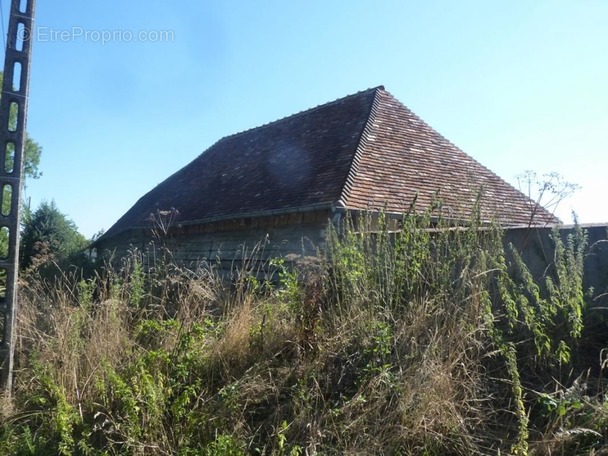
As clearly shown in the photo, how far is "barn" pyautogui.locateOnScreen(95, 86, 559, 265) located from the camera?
9812mm

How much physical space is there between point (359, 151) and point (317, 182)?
50.9 inches

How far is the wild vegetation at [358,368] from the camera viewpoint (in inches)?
121

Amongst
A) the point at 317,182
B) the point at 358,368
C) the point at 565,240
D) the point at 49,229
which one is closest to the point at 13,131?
the point at 358,368

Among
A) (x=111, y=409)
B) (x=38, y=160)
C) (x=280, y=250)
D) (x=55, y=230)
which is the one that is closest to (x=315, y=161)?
(x=280, y=250)

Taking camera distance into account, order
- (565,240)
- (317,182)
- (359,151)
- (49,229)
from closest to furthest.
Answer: (565,240)
(317,182)
(359,151)
(49,229)

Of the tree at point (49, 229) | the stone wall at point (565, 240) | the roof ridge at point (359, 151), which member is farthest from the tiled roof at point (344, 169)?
the tree at point (49, 229)

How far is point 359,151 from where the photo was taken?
10898 millimetres

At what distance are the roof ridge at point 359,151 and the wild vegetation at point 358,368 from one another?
483 cm

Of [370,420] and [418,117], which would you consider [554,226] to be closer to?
[370,420]

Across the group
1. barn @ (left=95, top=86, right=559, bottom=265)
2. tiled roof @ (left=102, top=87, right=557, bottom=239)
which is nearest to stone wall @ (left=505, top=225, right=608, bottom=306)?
barn @ (left=95, top=86, right=559, bottom=265)

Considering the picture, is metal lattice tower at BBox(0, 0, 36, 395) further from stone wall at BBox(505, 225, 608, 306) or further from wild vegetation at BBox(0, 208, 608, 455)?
stone wall at BBox(505, 225, 608, 306)

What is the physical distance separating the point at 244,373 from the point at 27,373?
87.2 inches

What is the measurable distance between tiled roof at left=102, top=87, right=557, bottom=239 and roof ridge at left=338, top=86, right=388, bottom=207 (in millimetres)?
23

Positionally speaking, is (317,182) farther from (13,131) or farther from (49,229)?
(49,229)
